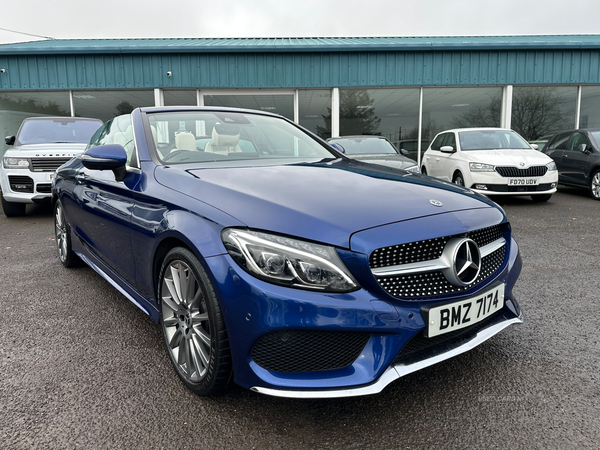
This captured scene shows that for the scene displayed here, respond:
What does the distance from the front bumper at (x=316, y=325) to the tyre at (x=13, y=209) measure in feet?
24.6

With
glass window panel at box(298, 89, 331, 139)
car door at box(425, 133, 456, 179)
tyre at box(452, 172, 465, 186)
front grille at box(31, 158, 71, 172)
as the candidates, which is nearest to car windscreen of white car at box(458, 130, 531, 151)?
car door at box(425, 133, 456, 179)

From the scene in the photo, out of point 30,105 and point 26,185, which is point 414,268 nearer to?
point 26,185

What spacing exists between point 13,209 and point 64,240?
14.7 ft

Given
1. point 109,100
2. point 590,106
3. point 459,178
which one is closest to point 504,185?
point 459,178

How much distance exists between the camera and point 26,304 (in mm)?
3367

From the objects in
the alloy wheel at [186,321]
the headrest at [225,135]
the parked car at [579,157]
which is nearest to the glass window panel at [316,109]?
the parked car at [579,157]

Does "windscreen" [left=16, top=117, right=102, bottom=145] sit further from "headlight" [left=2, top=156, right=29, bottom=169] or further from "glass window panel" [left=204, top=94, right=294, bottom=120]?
"glass window panel" [left=204, top=94, right=294, bottom=120]

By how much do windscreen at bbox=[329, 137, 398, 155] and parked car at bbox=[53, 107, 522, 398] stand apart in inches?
244

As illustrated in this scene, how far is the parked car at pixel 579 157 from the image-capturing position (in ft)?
29.1

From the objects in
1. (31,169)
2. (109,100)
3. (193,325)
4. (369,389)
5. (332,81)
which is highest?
(332,81)

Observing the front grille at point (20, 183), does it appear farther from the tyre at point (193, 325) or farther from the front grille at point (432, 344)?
the front grille at point (432, 344)

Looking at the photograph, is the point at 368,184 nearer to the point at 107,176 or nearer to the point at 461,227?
the point at 461,227

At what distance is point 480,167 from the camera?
807 centimetres

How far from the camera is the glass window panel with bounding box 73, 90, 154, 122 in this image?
13.1m
